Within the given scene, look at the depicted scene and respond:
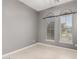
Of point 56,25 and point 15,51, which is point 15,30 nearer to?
point 15,51

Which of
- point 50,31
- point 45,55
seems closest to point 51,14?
point 50,31

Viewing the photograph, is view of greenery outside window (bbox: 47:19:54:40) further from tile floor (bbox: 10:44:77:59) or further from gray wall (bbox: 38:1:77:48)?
tile floor (bbox: 10:44:77:59)

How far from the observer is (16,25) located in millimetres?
3441

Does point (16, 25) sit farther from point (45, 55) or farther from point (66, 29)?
point (66, 29)

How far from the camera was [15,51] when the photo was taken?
3.30 meters

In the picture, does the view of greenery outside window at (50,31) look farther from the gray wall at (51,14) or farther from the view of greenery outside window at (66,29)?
the view of greenery outside window at (66,29)

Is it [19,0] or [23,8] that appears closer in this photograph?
[19,0]

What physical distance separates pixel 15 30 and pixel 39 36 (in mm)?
2010

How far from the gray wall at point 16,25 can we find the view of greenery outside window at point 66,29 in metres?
1.80

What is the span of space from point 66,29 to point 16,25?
262 cm

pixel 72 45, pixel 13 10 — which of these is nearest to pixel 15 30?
pixel 13 10

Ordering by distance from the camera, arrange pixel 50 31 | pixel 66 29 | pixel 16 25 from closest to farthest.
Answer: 1. pixel 16 25
2. pixel 66 29
3. pixel 50 31

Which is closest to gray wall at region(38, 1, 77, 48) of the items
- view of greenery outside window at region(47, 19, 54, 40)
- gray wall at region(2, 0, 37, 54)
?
view of greenery outside window at region(47, 19, 54, 40)

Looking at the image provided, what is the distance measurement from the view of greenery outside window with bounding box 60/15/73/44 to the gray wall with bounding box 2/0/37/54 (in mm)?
1797
